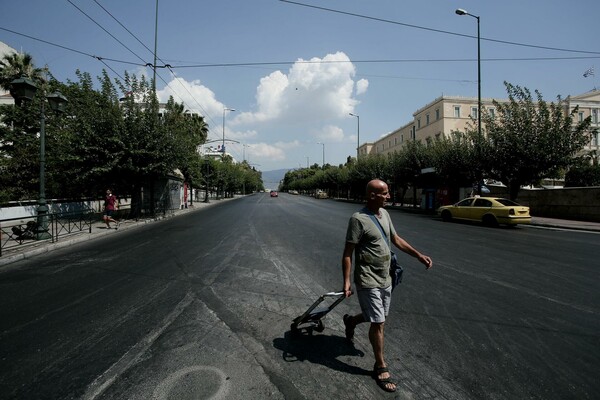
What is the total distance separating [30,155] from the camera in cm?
2095

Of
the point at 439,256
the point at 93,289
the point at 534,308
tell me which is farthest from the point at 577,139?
the point at 93,289

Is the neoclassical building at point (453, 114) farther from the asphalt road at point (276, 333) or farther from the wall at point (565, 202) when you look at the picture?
the asphalt road at point (276, 333)

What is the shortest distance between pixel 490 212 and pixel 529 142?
6.01m

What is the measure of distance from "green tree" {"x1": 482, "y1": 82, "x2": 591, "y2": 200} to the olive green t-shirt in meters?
20.1

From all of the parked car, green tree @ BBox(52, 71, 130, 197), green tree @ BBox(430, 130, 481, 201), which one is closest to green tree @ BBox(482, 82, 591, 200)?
green tree @ BBox(430, 130, 481, 201)

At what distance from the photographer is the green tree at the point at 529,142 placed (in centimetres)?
1833

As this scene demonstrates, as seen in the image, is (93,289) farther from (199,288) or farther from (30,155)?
(30,155)

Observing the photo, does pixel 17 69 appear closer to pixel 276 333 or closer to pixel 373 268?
pixel 276 333

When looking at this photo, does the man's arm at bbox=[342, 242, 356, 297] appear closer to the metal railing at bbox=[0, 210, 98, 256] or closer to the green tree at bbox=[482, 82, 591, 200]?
the metal railing at bbox=[0, 210, 98, 256]

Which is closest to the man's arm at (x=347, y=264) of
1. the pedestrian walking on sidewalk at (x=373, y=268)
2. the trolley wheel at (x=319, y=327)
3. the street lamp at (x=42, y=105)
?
the pedestrian walking on sidewalk at (x=373, y=268)

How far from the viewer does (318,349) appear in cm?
337

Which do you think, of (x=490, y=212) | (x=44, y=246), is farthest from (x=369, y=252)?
(x=490, y=212)

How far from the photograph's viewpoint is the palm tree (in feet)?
81.0

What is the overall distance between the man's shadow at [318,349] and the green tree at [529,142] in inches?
789
